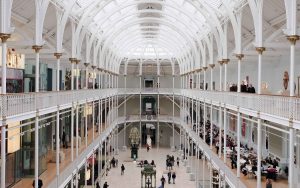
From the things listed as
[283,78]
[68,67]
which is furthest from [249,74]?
[68,67]

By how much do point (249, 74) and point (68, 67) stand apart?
19.2m

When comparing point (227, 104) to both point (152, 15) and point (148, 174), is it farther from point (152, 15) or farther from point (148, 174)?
point (152, 15)

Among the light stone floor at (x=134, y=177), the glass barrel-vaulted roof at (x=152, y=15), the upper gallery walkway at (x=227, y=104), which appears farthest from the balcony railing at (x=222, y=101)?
the light stone floor at (x=134, y=177)

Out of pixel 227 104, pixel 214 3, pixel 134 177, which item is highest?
pixel 214 3

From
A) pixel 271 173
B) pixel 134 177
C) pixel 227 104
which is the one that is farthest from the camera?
pixel 134 177

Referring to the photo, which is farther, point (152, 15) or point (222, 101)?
point (152, 15)

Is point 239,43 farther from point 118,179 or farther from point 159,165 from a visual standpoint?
point 159,165

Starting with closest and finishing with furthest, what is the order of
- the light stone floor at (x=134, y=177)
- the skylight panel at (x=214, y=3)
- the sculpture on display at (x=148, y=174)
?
the skylight panel at (x=214, y=3) < the sculpture on display at (x=148, y=174) < the light stone floor at (x=134, y=177)

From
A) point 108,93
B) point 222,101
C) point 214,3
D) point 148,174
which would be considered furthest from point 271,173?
point 108,93

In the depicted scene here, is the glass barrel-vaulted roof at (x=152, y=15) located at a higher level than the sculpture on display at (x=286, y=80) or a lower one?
higher

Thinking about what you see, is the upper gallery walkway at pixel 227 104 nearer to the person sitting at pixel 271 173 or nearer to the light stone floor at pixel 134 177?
the person sitting at pixel 271 173

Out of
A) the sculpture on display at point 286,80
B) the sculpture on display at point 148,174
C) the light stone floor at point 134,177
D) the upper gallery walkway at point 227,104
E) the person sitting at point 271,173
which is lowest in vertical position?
the light stone floor at point 134,177

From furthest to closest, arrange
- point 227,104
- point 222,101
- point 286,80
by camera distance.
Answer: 1. point 286,80
2. point 222,101
3. point 227,104

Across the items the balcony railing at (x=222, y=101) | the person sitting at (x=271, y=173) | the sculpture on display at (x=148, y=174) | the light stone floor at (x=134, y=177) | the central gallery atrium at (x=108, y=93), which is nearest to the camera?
the balcony railing at (x=222, y=101)
